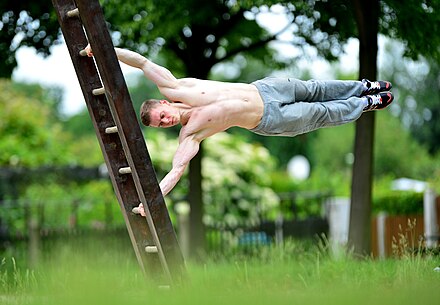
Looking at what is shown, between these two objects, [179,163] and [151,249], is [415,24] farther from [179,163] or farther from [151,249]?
[151,249]

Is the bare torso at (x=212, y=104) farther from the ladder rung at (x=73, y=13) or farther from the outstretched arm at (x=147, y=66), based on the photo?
the ladder rung at (x=73, y=13)

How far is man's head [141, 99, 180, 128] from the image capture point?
736cm

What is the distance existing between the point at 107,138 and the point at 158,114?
0.64m

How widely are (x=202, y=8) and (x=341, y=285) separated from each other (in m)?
7.74

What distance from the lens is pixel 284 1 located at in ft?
40.0

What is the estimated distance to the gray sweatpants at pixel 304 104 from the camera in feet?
25.2

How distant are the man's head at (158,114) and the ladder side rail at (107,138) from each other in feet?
1.79

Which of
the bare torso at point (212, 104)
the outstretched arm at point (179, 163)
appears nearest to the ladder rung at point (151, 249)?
the outstretched arm at point (179, 163)

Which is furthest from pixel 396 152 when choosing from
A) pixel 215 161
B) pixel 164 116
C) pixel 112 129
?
pixel 164 116

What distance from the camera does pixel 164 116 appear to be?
7422mm

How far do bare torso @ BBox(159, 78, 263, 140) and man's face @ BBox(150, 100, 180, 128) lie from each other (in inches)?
4.9

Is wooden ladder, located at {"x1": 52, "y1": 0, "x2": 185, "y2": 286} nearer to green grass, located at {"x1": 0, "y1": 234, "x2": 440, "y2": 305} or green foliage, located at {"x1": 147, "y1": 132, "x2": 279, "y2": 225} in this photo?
green grass, located at {"x1": 0, "y1": 234, "x2": 440, "y2": 305}

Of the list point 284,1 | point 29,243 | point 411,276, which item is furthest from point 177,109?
point 29,243

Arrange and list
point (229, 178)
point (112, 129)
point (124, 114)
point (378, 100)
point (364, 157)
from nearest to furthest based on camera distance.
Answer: point (124, 114), point (112, 129), point (378, 100), point (364, 157), point (229, 178)
